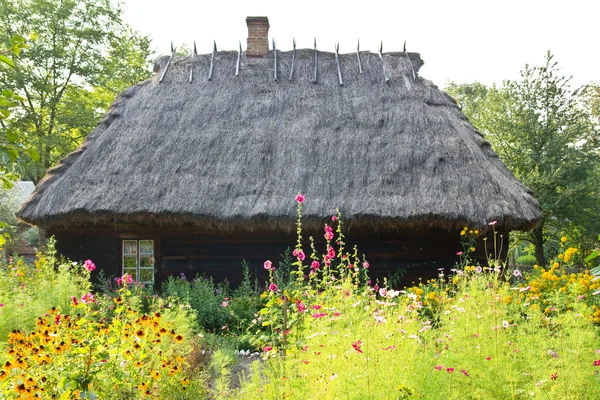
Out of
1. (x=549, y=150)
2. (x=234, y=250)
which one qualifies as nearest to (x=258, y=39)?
(x=234, y=250)

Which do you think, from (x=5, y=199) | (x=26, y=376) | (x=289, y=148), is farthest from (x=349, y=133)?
(x=5, y=199)

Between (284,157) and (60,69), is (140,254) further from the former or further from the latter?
(60,69)

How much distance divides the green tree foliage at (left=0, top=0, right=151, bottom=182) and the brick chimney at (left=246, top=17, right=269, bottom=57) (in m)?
8.13

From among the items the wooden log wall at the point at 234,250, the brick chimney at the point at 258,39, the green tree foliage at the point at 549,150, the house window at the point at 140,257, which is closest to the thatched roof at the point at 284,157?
the brick chimney at the point at 258,39

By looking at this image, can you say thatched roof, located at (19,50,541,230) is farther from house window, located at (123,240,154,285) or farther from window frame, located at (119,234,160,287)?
house window, located at (123,240,154,285)

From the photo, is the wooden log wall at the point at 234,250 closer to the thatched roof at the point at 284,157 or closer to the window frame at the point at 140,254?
the window frame at the point at 140,254

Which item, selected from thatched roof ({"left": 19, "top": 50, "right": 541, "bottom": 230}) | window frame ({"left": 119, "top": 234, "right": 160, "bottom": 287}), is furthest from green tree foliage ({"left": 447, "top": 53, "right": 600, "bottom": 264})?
window frame ({"left": 119, "top": 234, "right": 160, "bottom": 287})

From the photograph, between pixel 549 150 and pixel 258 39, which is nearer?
pixel 258 39

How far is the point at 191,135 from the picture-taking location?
32.0ft

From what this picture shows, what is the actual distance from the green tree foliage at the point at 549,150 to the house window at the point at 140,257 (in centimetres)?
1033

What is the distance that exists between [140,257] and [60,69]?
36.3 ft

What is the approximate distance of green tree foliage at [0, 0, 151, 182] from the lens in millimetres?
17062

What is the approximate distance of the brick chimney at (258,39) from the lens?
11484 millimetres

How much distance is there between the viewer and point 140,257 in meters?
9.47
